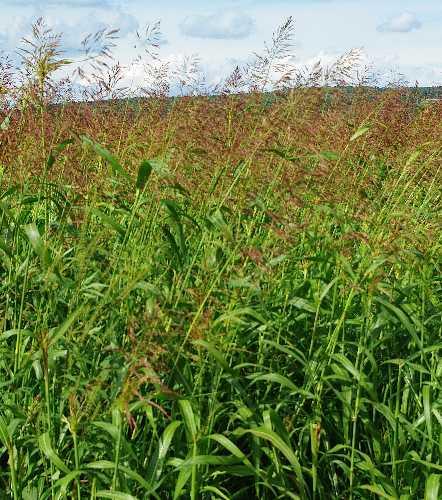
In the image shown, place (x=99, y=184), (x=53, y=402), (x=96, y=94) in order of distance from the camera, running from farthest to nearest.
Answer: (x=96, y=94) → (x=99, y=184) → (x=53, y=402)

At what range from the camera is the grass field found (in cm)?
259

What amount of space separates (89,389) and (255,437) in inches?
27.3

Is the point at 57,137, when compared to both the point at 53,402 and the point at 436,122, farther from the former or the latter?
the point at 436,122

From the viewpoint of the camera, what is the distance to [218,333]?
2738mm

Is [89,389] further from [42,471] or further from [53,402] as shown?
[42,471]

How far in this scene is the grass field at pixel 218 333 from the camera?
8.51 ft

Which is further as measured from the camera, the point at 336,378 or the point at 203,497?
the point at 336,378

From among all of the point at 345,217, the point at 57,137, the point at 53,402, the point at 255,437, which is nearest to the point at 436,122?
the point at 345,217

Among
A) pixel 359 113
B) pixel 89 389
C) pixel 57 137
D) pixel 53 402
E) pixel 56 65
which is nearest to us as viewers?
pixel 89 389

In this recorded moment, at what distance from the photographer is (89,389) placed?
95.8 inches

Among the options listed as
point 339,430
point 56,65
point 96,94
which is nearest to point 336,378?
point 339,430

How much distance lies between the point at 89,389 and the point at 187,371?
49cm

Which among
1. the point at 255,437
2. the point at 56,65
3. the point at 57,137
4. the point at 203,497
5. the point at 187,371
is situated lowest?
the point at 203,497

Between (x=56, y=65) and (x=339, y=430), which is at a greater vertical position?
(x=56, y=65)
